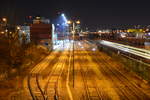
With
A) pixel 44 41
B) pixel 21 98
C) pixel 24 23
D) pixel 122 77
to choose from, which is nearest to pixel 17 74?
pixel 21 98

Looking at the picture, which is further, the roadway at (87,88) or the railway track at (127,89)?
the roadway at (87,88)

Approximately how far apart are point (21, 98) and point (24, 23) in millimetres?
96620

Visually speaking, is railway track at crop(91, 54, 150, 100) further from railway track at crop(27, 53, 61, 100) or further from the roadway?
railway track at crop(27, 53, 61, 100)

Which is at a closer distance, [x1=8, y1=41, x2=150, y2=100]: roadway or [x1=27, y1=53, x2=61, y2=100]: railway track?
[x1=27, y1=53, x2=61, y2=100]: railway track

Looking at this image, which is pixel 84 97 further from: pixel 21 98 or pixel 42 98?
pixel 21 98

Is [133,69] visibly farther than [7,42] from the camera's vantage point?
No

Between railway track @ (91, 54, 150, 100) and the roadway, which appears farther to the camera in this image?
the roadway

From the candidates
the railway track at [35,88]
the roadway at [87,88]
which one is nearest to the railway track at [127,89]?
the roadway at [87,88]

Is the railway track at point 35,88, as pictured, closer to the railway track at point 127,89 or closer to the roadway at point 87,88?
the roadway at point 87,88

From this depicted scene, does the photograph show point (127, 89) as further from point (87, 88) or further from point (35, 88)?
point (35, 88)

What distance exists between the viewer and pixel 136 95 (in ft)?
47.8

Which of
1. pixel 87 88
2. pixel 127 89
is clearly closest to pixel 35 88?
pixel 87 88

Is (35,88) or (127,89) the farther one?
(35,88)

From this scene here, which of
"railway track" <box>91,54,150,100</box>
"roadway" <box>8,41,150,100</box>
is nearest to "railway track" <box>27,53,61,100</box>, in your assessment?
"roadway" <box>8,41,150,100</box>
